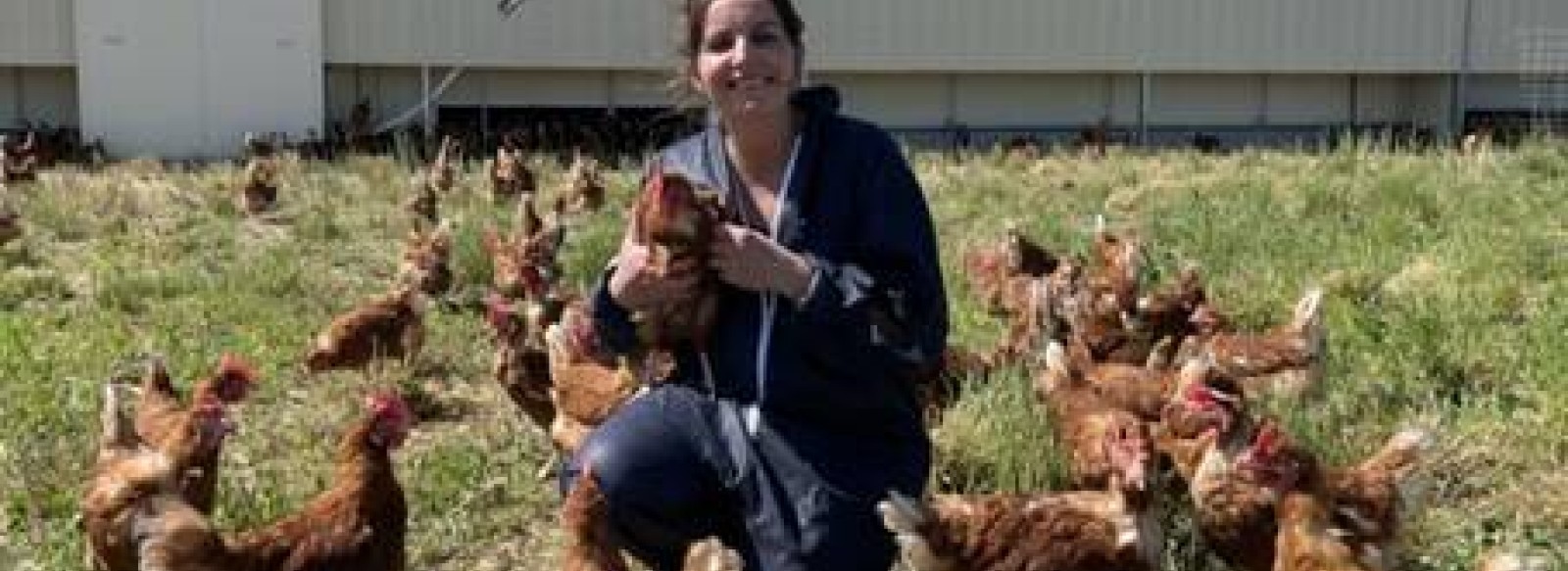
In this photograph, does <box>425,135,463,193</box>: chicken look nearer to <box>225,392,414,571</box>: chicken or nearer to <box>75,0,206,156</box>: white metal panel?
<box>75,0,206,156</box>: white metal panel

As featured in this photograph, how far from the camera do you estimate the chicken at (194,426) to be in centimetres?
459

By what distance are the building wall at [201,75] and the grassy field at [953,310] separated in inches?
91.9

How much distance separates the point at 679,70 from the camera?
3.94 meters

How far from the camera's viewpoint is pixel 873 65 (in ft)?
56.7

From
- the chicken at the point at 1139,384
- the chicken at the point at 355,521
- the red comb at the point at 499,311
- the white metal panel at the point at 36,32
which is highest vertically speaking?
the white metal panel at the point at 36,32

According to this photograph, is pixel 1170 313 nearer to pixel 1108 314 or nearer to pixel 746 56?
pixel 1108 314

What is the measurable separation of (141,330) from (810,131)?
15.6ft

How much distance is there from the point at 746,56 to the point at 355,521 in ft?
4.70

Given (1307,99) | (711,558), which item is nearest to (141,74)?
(1307,99)

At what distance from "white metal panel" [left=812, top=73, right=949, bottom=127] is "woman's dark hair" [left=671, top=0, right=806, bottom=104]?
1381 cm

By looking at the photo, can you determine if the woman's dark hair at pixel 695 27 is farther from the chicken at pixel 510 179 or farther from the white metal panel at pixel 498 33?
the white metal panel at pixel 498 33

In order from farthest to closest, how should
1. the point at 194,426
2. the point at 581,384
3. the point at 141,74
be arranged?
1. the point at 141,74
2. the point at 581,384
3. the point at 194,426

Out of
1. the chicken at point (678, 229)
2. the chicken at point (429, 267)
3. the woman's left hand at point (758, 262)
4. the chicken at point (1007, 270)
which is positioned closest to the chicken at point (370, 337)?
the chicken at point (429, 267)

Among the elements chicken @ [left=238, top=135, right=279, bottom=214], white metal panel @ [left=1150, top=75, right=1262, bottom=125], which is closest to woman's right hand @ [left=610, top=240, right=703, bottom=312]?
chicken @ [left=238, top=135, right=279, bottom=214]
